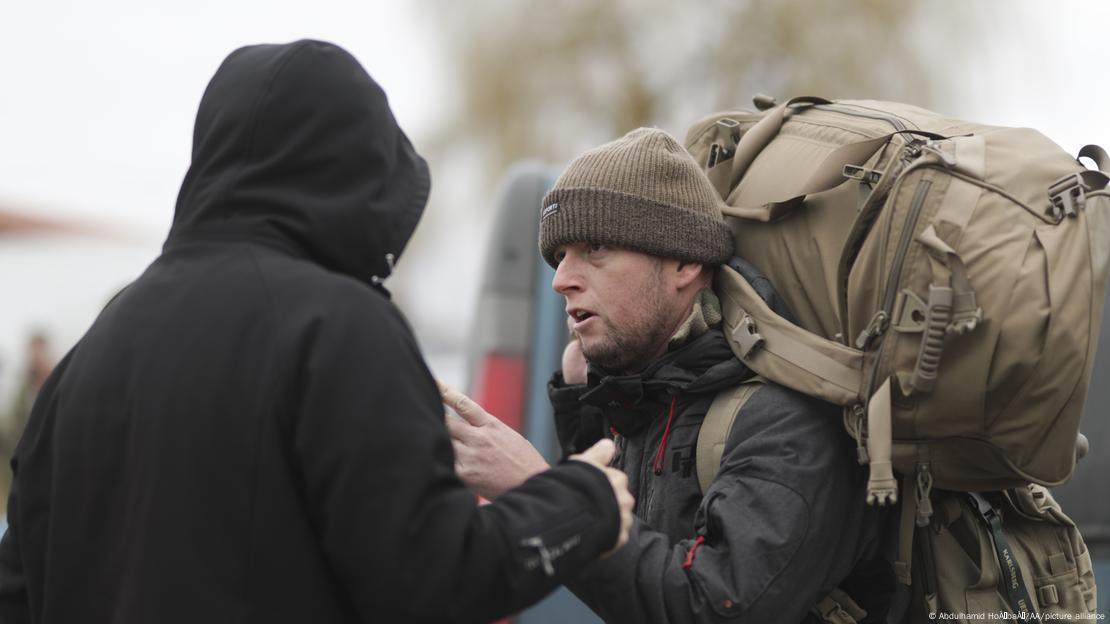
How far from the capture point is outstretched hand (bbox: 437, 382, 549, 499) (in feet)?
7.85

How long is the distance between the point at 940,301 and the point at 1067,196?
345 mm

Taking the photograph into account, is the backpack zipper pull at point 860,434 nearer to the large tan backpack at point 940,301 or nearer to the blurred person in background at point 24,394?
the large tan backpack at point 940,301

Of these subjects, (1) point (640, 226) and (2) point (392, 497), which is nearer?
(2) point (392, 497)

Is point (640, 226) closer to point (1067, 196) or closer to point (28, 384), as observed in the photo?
point (1067, 196)

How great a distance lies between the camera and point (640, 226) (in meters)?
2.67

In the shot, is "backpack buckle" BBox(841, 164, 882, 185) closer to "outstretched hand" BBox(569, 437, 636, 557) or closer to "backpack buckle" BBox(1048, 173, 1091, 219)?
"backpack buckle" BBox(1048, 173, 1091, 219)

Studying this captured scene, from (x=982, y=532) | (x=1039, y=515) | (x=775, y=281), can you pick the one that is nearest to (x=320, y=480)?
(x=775, y=281)

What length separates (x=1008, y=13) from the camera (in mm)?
14391

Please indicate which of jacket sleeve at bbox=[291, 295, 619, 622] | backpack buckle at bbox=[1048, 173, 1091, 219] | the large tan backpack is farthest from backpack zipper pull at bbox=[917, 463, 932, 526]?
jacket sleeve at bbox=[291, 295, 619, 622]

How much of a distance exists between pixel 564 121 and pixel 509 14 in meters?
1.53

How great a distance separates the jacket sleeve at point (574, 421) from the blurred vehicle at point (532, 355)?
0.71m

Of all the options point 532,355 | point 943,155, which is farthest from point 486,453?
point 532,355

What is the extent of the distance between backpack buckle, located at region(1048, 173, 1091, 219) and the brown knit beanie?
705mm

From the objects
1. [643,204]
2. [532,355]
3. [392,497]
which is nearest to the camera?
[392,497]
